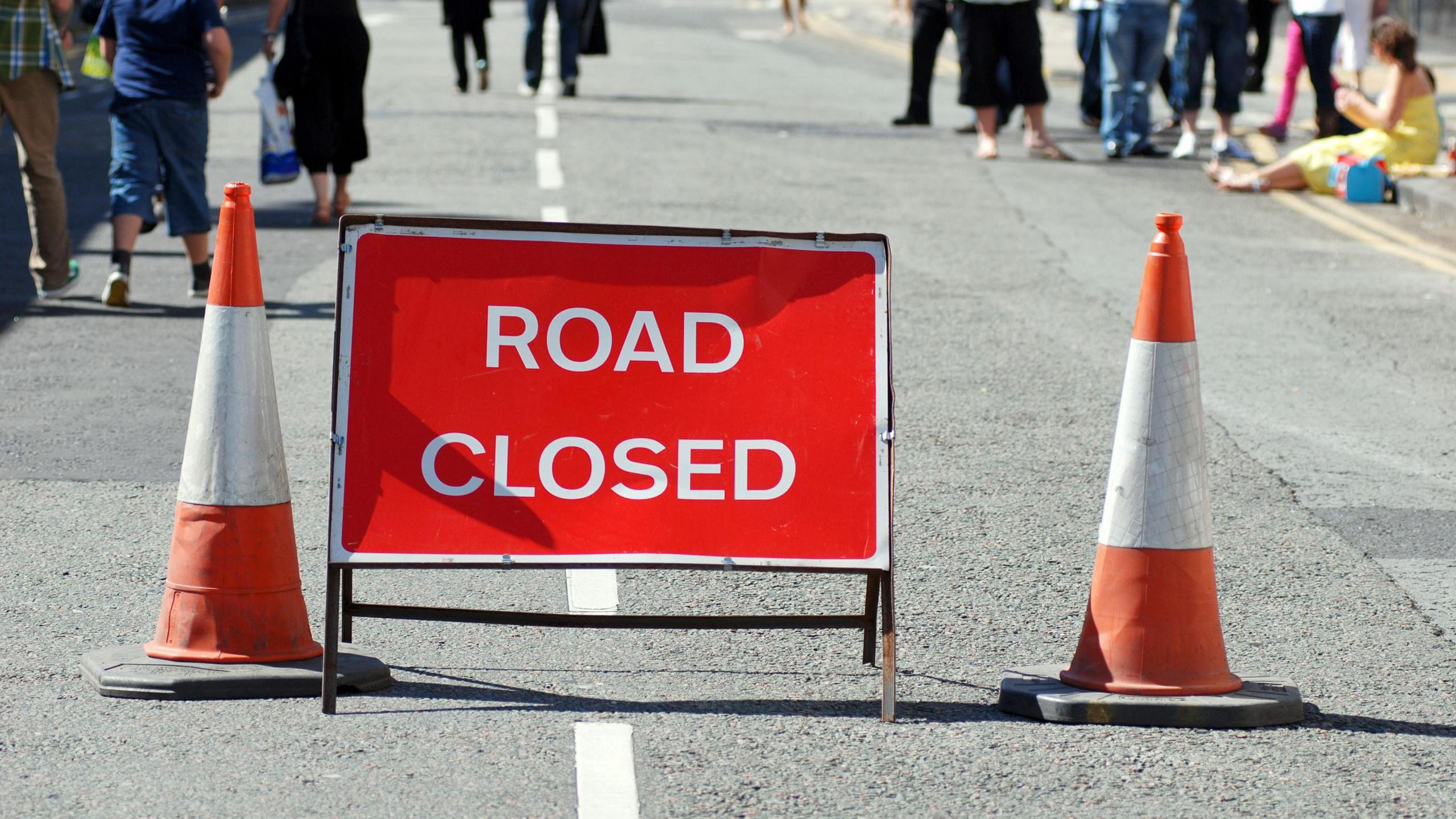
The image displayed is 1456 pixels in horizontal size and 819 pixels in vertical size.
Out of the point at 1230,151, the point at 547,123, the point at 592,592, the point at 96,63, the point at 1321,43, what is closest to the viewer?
the point at 592,592

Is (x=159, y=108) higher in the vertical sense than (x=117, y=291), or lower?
higher

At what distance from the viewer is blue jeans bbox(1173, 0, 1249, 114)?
1543cm

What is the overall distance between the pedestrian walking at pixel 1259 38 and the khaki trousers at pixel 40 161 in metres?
13.5

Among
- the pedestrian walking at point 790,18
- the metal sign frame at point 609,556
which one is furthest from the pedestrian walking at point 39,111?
the pedestrian walking at point 790,18

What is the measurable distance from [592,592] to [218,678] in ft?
3.92

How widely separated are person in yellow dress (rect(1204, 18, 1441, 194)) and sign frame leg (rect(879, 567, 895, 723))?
31.9 ft

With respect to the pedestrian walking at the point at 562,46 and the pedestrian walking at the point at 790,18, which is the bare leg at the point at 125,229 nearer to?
the pedestrian walking at the point at 562,46

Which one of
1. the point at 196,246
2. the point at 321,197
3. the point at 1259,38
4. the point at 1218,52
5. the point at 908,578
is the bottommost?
the point at 1259,38

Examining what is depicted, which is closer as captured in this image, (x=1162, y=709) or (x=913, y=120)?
(x=1162, y=709)

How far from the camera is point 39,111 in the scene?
9.24m

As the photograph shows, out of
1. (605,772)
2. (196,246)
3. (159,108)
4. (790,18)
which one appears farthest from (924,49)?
(790,18)

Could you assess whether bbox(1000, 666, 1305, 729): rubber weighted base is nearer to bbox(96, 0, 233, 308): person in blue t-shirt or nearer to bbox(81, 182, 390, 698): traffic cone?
bbox(81, 182, 390, 698): traffic cone

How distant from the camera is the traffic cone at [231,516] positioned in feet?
14.8

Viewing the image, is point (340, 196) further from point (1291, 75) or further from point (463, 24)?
point (1291, 75)
